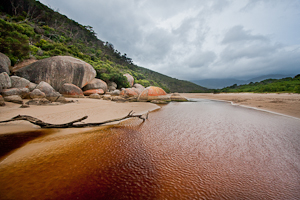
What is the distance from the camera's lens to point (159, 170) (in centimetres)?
203

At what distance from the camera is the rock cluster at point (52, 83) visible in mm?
7504

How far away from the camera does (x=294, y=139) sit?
3297 mm

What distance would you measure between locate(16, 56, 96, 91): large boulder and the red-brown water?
12.9 meters

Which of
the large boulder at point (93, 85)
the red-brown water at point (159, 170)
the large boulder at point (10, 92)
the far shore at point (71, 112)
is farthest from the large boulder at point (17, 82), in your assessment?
the red-brown water at point (159, 170)

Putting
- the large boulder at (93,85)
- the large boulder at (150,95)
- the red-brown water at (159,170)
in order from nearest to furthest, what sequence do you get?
the red-brown water at (159,170)
the large boulder at (150,95)
the large boulder at (93,85)

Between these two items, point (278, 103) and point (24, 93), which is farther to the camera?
point (278, 103)

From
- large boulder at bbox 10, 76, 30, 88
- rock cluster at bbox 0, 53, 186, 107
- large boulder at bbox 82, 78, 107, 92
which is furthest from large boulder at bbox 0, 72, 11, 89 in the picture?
large boulder at bbox 82, 78, 107, 92

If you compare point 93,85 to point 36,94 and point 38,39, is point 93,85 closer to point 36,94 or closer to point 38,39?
point 36,94

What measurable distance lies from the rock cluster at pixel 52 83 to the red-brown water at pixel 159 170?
22.5ft

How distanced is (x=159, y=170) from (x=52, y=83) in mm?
15424

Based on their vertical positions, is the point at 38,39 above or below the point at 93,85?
above

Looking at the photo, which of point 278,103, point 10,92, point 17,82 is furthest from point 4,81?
point 278,103

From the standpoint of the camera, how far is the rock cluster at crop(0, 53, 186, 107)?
24.6ft

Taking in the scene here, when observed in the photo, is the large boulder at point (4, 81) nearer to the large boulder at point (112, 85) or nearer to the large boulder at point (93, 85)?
the large boulder at point (93, 85)
